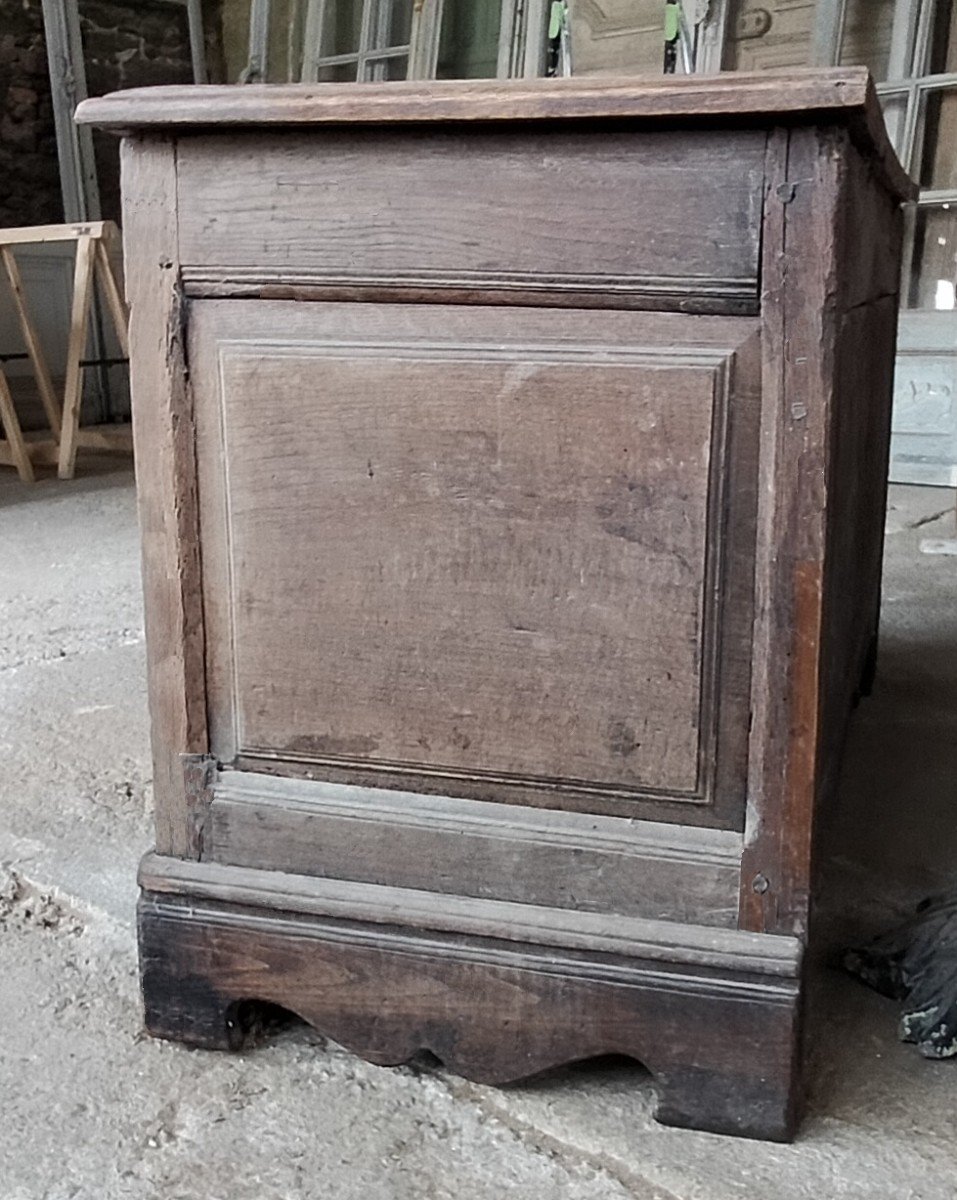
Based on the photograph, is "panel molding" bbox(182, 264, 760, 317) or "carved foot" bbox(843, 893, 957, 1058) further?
"carved foot" bbox(843, 893, 957, 1058)

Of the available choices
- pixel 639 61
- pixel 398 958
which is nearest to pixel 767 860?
pixel 398 958

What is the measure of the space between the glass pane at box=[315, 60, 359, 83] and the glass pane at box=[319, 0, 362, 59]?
0.06 metres

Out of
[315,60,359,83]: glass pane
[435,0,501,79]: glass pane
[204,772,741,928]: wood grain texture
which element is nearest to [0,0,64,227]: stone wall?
[315,60,359,83]: glass pane

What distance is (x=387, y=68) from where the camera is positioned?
246 inches

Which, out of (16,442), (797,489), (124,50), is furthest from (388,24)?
(797,489)

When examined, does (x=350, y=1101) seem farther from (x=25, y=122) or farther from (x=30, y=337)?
(x=25, y=122)

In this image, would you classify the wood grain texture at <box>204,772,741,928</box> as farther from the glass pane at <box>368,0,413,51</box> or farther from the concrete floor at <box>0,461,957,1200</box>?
the glass pane at <box>368,0,413,51</box>

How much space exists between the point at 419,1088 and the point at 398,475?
0.54 meters

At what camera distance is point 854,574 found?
5.23 feet

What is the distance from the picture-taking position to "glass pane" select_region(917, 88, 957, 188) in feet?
15.2

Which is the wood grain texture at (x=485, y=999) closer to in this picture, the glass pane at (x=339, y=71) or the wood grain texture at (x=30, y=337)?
the wood grain texture at (x=30, y=337)

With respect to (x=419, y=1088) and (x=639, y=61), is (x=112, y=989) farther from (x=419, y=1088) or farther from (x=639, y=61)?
(x=639, y=61)

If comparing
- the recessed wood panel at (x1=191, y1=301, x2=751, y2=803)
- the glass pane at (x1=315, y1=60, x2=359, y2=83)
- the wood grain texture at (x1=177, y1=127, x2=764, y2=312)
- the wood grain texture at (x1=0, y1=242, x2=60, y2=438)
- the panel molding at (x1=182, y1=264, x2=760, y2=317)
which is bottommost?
the wood grain texture at (x1=0, y1=242, x2=60, y2=438)

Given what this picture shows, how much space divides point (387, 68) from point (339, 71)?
0.33 m
